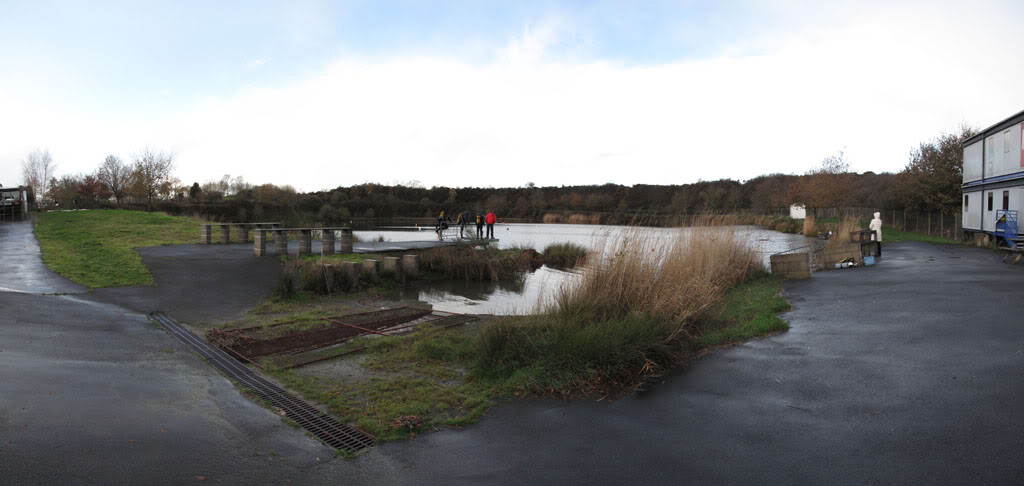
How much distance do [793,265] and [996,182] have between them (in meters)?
14.5

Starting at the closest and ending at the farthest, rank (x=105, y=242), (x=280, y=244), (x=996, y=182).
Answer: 1. (x=280, y=244)
2. (x=105, y=242)
3. (x=996, y=182)

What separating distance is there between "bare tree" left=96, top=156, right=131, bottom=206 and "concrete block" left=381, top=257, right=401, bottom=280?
4263 centimetres

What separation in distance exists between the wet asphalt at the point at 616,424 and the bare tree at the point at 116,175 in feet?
166

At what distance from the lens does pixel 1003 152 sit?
2209 cm

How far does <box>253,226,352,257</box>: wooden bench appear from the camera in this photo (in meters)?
17.6

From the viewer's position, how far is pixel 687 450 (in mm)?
4062

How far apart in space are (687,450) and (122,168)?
60245 millimetres

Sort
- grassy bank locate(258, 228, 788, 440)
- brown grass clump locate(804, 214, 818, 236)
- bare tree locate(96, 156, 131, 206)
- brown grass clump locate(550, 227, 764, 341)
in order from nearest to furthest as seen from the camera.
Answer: grassy bank locate(258, 228, 788, 440), brown grass clump locate(550, 227, 764, 341), brown grass clump locate(804, 214, 818, 236), bare tree locate(96, 156, 131, 206)

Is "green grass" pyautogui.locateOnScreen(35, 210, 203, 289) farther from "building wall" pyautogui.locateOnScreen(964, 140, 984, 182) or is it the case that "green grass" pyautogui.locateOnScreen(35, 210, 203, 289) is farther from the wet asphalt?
"building wall" pyautogui.locateOnScreen(964, 140, 984, 182)

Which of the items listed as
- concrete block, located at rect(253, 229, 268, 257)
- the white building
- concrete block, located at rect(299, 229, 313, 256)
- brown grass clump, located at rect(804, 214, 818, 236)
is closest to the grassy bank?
concrete block, located at rect(253, 229, 268, 257)

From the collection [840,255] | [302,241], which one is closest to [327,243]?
[302,241]

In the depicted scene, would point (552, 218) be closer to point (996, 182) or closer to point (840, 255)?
point (996, 182)

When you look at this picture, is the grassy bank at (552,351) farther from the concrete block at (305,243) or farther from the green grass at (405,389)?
the concrete block at (305,243)

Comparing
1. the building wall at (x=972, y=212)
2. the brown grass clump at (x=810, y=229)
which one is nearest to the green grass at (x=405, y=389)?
the building wall at (x=972, y=212)
